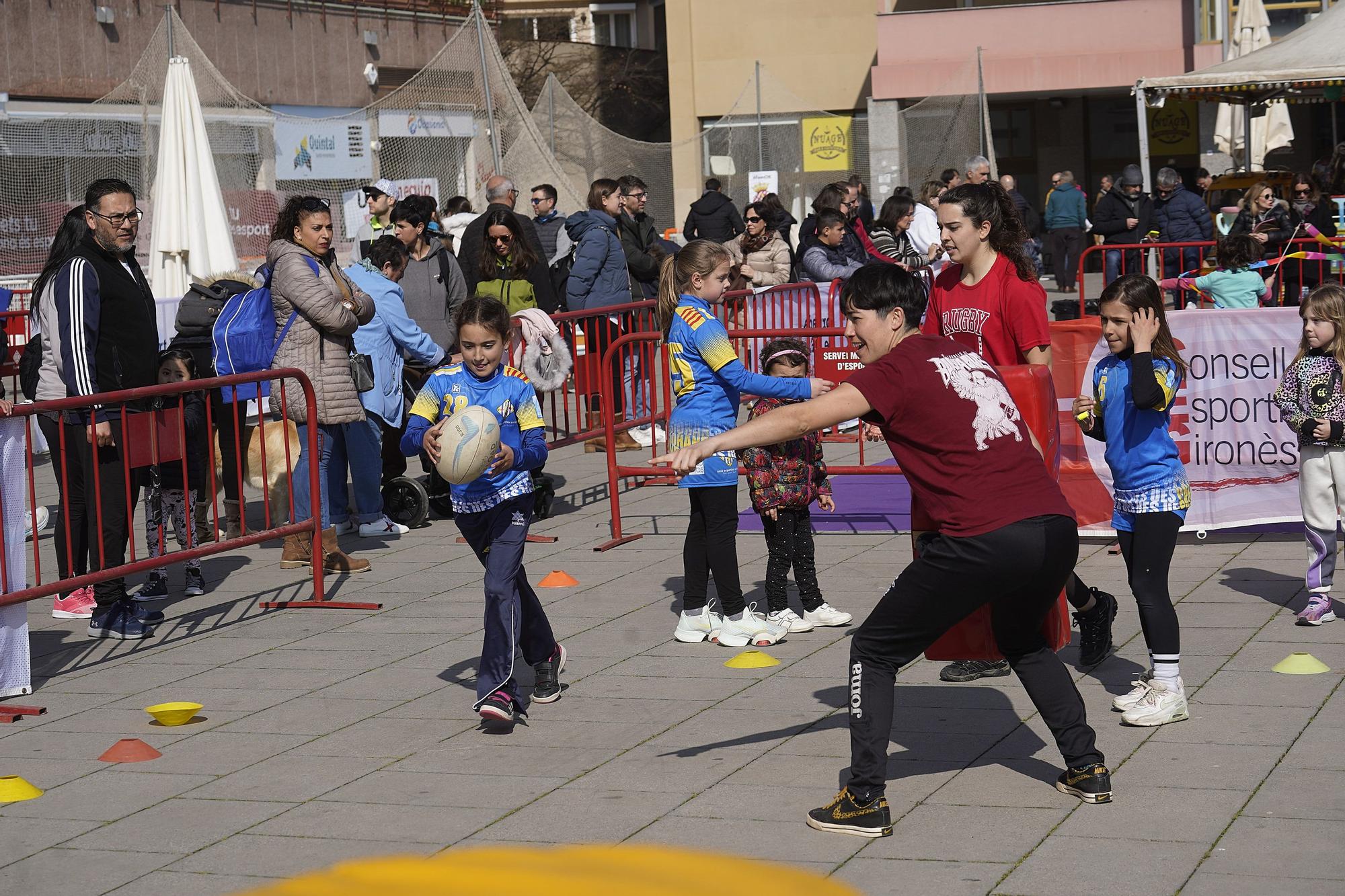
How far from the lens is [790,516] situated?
7703 mm

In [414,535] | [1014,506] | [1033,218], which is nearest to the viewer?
[1014,506]

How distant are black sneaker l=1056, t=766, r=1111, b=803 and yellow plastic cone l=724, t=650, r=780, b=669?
6.96 feet

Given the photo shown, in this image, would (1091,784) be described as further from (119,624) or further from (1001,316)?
(119,624)

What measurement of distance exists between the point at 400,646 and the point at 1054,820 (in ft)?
12.2

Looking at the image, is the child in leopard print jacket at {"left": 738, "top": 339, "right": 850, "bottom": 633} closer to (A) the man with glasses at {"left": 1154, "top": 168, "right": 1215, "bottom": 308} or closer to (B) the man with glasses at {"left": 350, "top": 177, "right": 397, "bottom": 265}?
(B) the man with glasses at {"left": 350, "top": 177, "right": 397, "bottom": 265}

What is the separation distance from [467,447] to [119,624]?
3.09 meters

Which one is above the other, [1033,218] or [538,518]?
[1033,218]

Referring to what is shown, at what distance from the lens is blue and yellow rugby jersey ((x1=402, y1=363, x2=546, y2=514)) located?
635 centimetres

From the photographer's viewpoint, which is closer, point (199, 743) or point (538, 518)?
point (199, 743)

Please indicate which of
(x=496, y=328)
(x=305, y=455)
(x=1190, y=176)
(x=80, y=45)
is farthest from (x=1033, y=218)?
(x=496, y=328)

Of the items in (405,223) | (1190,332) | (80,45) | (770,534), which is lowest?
(770,534)

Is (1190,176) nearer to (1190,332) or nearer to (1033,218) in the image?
(1033,218)

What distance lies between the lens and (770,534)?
775 centimetres

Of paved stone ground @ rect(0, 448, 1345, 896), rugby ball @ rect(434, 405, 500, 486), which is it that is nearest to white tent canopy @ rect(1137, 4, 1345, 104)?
paved stone ground @ rect(0, 448, 1345, 896)
